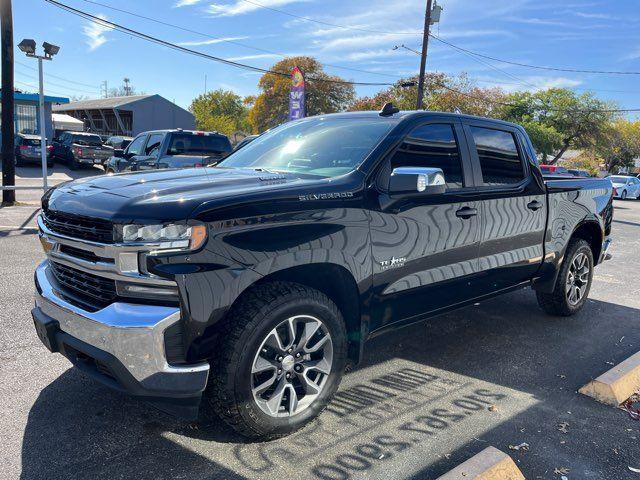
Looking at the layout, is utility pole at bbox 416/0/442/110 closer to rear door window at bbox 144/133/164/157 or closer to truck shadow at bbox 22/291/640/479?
rear door window at bbox 144/133/164/157

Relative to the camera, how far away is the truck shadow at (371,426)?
266 cm

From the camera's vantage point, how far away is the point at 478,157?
163 inches

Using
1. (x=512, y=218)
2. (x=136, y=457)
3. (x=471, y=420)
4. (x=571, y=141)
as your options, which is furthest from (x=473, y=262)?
(x=571, y=141)

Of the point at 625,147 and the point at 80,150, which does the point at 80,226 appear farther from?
the point at 625,147

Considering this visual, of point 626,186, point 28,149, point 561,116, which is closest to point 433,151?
point 28,149

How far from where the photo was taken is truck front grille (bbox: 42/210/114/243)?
2551mm

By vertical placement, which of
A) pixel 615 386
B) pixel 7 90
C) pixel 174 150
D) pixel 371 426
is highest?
pixel 7 90

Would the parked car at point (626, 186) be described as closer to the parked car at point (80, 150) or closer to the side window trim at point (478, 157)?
the parked car at point (80, 150)

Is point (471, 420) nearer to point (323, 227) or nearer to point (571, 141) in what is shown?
point (323, 227)

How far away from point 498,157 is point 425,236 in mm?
1389

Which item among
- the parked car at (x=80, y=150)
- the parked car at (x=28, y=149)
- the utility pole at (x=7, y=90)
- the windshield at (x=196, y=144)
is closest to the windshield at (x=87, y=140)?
the parked car at (x=80, y=150)

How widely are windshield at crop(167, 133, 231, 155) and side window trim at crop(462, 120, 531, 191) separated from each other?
8105mm

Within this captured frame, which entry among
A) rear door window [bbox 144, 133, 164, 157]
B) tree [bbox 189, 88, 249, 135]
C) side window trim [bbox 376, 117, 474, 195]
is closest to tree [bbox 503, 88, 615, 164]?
tree [bbox 189, 88, 249, 135]

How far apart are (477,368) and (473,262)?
0.86 meters
